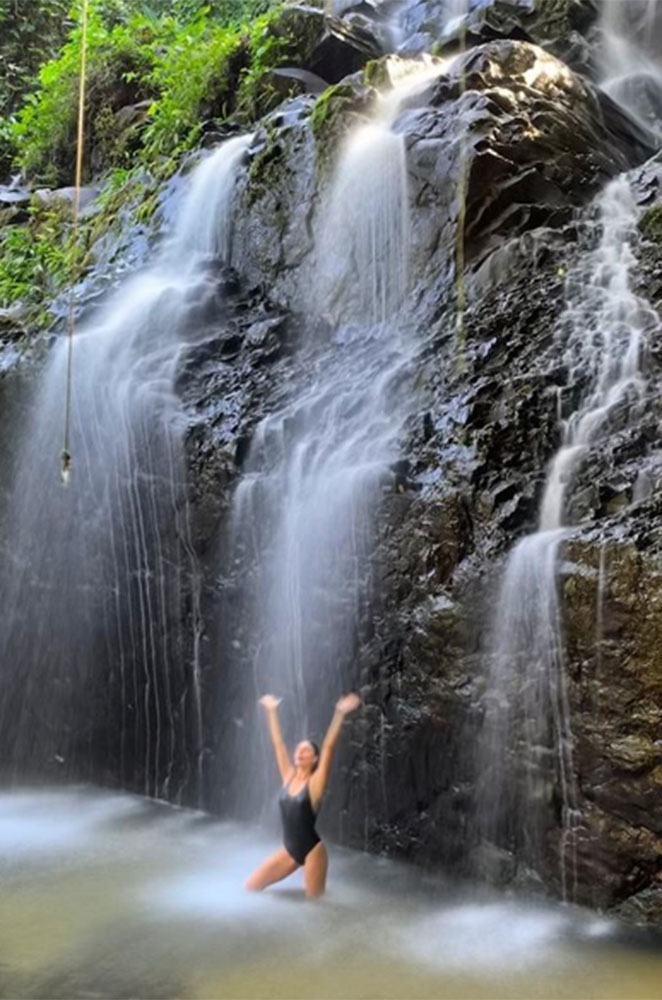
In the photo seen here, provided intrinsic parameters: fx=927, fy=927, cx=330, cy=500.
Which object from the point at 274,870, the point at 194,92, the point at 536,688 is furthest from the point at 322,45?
the point at 274,870

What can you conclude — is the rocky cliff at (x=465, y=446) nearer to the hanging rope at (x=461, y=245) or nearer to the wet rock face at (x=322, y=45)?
the hanging rope at (x=461, y=245)

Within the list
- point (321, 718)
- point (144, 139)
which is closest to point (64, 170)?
point (144, 139)

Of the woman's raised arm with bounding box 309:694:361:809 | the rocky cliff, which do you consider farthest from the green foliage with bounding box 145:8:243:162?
the woman's raised arm with bounding box 309:694:361:809

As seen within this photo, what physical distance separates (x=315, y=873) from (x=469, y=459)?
2.87 meters

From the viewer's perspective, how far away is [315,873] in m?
5.35

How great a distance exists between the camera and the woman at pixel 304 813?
527 cm

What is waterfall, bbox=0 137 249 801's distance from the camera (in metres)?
8.07

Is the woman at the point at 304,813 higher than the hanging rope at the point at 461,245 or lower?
lower

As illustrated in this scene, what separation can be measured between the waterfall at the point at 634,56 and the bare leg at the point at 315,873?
9880 millimetres

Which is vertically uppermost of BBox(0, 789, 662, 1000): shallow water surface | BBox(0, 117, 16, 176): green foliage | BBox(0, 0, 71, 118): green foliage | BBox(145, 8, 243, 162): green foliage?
BBox(0, 0, 71, 118): green foliage

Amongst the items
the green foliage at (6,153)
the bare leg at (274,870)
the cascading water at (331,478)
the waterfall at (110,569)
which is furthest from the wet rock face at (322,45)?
the bare leg at (274,870)

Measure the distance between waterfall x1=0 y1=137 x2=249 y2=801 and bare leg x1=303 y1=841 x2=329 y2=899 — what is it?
2.44 metres

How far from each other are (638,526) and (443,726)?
180cm

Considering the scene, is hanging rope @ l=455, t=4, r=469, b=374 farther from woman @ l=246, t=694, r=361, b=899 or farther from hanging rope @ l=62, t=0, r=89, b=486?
woman @ l=246, t=694, r=361, b=899
